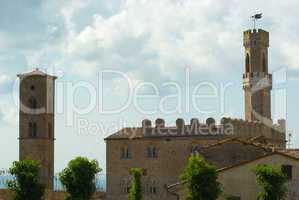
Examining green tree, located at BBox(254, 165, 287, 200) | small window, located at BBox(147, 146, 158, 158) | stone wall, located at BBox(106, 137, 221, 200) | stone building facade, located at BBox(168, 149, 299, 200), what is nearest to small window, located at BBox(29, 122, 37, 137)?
stone wall, located at BBox(106, 137, 221, 200)

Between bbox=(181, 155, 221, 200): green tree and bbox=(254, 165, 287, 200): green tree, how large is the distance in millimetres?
3159

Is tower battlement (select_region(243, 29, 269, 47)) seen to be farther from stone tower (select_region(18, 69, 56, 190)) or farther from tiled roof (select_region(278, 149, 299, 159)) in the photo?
tiled roof (select_region(278, 149, 299, 159))

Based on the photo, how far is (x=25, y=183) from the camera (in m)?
60.4

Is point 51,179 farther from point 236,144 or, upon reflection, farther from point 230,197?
point 230,197

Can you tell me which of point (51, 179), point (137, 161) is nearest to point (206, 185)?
point (137, 161)

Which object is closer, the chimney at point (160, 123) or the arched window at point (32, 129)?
the chimney at point (160, 123)

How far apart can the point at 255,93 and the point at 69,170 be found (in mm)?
35096

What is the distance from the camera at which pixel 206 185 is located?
52.5m

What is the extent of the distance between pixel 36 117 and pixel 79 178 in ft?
80.8

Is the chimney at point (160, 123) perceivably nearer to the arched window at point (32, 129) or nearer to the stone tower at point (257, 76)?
the arched window at point (32, 129)

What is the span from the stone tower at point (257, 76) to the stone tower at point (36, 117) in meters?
22.6

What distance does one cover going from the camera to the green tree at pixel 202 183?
52.2 meters

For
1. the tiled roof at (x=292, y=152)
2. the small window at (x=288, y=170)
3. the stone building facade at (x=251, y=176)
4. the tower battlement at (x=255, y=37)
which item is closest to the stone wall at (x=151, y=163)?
the tiled roof at (x=292, y=152)

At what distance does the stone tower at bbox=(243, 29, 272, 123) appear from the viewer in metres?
89.6
